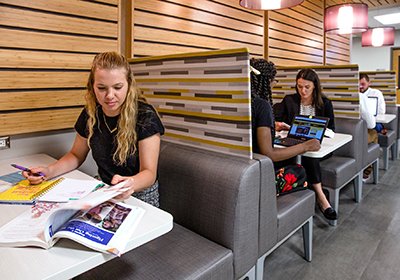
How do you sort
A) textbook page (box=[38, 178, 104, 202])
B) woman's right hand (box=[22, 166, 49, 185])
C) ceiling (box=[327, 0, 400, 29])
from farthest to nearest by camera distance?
1. ceiling (box=[327, 0, 400, 29])
2. woman's right hand (box=[22, 166, 49, 185])
3. textbook page (box=[38, 178, 104, 202])

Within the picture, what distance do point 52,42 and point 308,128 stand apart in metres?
1.96

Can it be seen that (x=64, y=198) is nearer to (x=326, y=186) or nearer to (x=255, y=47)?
(x=326, y=186)

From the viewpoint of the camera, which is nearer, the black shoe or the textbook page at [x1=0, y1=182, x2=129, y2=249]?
the textbook page at [x1=0, y1=182, x2=129, y2=249]

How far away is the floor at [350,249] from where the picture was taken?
7.48ft

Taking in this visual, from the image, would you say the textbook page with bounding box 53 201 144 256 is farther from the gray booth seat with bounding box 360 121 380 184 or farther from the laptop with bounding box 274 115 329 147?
the gray booth seat with bounding box 360 121 380 184

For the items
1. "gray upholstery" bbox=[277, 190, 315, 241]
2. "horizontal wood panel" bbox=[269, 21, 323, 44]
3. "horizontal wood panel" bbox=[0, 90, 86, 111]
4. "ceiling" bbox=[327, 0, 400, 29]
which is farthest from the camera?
"ceiling" bbox=[327, 0, 400, 29]

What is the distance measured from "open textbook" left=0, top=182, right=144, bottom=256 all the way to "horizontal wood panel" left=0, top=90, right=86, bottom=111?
3.95 feet

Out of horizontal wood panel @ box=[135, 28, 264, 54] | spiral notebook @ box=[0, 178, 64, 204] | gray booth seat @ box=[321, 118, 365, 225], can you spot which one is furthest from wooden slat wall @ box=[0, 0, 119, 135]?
gray booth seat @ box=[321, 118, 365, 225]

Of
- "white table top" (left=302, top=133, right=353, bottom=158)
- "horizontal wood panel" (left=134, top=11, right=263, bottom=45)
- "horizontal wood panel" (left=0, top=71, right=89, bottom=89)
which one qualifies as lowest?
"white table top" (left=302, top=133, right=353, bottom=158)

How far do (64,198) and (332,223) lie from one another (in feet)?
8.07

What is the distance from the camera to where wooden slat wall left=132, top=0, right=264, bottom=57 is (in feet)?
9.43

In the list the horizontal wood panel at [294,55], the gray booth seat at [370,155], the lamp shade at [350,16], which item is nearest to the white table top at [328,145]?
the gray booth seat at [370,155]

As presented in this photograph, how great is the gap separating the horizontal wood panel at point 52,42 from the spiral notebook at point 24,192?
0.99 m

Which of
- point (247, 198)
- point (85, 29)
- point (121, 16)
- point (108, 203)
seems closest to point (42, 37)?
point (85, 29)
